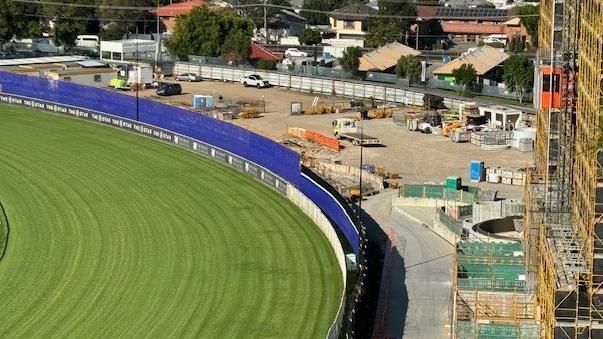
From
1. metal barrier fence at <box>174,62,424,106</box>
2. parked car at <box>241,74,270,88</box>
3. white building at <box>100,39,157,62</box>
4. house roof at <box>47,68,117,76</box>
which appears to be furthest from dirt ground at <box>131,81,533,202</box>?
white building at <box>100,39,157,62</box>

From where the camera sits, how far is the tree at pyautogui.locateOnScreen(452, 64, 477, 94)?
79.9 meters

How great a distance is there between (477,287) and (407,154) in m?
24.6

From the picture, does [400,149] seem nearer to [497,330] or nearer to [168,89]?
[168,89]

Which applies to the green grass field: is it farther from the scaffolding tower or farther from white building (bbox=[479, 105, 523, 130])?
white building (bbox=[479, 105, 523, 130])

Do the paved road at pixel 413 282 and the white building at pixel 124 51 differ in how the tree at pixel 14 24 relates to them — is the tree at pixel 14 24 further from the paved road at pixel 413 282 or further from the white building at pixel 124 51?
the paved road at pixel 413 282

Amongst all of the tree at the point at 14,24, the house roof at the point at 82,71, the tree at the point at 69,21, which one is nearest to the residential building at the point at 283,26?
the tree at the point at 69,21

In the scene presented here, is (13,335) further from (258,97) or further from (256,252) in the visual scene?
(258,97)

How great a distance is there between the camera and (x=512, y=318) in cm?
3159

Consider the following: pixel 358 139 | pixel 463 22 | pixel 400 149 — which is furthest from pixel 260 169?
pixel 463 22

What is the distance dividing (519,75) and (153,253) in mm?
Result: 42516

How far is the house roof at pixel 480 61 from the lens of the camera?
278 ft

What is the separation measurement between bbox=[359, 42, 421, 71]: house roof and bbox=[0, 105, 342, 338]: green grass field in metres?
35.0

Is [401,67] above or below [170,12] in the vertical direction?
below

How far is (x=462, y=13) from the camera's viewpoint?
4584 inches
